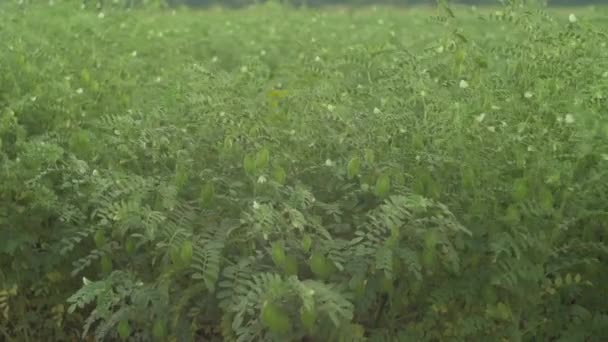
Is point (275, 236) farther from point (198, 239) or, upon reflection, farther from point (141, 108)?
point (141, 108)

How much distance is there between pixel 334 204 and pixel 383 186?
32cm

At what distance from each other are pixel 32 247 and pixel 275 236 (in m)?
1.41

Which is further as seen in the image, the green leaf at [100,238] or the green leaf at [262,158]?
the green leaf at [100,238]

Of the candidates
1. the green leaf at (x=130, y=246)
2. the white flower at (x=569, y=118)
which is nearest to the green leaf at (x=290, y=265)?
the green leaf at (x=130, y=246)

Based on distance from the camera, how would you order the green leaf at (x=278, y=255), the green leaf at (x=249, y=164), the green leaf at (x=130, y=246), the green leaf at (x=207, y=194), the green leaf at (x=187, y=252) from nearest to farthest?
1. the green leaf at (x=278, y=255)
2. the green leaf at (x=187, y=252)
3. the green leaf at (x=249, y=164)
4. the green leaf at (x=207, y=194)
5. the green leaf at (x=130, y=246)

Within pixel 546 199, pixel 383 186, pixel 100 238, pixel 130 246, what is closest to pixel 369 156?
pixel 383 186

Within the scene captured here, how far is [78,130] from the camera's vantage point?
4.96 metres

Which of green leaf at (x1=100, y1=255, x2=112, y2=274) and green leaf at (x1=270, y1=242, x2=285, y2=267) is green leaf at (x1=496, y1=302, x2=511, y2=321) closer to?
green leaf at (x1=270, y1=242, x2=285, y2=267)

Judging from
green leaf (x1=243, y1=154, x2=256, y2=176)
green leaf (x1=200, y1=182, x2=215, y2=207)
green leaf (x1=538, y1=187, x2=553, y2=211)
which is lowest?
green leaf (x1=200, y1=182, x2=215, y2=207)

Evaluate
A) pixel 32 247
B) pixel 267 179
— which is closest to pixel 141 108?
pixel 32 247

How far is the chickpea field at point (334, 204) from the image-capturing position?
151 inches

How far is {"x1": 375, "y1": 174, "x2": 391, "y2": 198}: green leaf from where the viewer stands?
388cm

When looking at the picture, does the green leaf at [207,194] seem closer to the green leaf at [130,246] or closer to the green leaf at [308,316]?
the green leaf at [130,246]

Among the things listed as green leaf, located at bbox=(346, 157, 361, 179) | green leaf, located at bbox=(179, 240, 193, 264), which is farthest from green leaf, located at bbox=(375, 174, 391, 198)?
green leaf, located at bbox=(179, 240, 193, 264)
